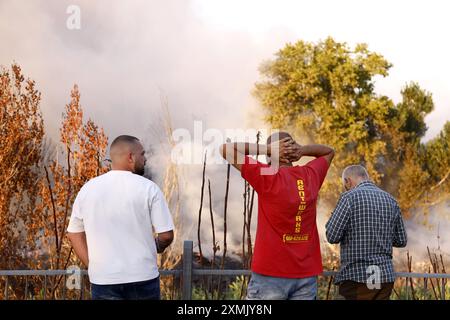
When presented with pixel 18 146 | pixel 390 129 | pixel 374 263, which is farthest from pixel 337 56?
pixel 374 263

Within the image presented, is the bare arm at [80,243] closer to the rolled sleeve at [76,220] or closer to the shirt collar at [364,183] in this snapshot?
the rolled sleeve at [76,220]

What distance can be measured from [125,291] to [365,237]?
1.44 meters

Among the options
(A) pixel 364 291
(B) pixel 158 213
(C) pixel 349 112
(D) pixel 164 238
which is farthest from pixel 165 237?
(C) pixel 349 112

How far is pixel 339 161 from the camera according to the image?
1895cm

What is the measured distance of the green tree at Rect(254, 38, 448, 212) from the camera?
1897 centimetres

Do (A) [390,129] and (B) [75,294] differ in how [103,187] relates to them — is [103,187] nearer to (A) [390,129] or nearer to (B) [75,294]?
(B) [75,294]

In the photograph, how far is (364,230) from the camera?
3.41 metres

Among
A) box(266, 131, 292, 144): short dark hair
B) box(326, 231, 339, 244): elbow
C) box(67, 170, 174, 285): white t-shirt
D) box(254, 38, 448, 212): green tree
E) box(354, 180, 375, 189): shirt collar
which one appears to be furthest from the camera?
box(254, 38, 448, 212): green tree

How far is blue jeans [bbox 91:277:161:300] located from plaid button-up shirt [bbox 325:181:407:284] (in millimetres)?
1115

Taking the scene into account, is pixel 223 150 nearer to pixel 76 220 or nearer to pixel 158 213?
pixel 158 213

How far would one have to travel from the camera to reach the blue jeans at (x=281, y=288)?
2.91 metres

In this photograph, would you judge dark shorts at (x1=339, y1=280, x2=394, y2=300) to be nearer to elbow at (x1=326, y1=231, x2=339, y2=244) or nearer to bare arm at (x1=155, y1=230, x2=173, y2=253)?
elbow at (x1=326, y1=231, x2=339, y2=244)

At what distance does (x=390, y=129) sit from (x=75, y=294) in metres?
15.7

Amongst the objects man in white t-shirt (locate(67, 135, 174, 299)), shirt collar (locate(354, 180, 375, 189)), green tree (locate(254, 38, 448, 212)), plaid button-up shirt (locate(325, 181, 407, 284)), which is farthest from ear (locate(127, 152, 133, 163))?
green tree (locate(254, 38, 448, 212))
